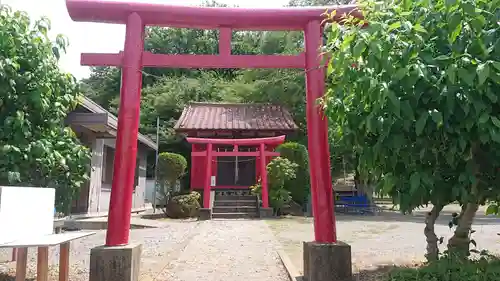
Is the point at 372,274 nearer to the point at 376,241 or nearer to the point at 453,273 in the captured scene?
the point at 453,273

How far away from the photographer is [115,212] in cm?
552

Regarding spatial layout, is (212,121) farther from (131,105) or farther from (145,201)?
(131,105)

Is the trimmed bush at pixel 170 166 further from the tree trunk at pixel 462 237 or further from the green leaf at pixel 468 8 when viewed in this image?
the green leaf at pixel 468 8

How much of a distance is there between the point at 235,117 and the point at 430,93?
18.8 metres

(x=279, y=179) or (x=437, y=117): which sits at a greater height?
(x=437, y=117)

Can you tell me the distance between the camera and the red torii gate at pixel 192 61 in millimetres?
5629

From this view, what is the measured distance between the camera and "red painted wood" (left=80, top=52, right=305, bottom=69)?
19.1 ft

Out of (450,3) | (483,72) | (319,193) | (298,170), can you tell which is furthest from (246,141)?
(483,72)

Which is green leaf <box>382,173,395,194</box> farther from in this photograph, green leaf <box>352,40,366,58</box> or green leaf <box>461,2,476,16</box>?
green leaf <box>461,2,476,16</box>

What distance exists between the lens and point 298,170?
18.8m

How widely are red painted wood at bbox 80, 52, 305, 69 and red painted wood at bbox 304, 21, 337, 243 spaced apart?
0.28 meters

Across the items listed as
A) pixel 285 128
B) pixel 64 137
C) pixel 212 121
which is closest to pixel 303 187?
pixel 285 128

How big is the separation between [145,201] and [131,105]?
19631 mm

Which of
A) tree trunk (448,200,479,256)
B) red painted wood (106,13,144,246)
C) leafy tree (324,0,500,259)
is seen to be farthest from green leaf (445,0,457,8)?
red painted wood (106,13,144,246)
